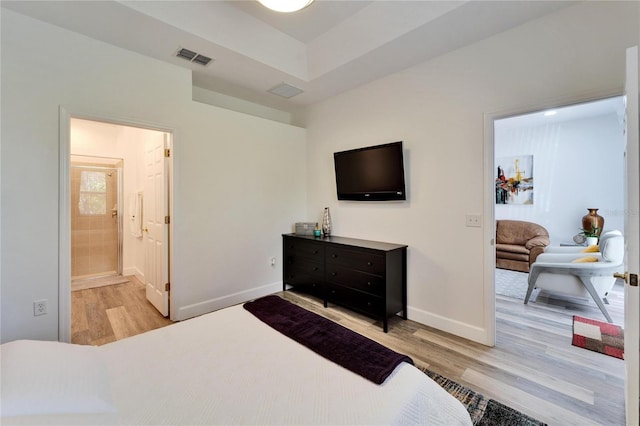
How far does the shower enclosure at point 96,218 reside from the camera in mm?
4605

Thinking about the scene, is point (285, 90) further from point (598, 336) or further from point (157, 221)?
point (598, 336)

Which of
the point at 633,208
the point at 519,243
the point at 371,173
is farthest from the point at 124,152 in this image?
the point at 519,243

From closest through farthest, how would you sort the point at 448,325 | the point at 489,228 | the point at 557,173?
1. the point at 489,228
2. the point at 448,325
3. the point at 557,173

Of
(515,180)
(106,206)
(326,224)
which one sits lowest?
(326,224)

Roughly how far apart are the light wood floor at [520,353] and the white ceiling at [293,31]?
9.02 feet

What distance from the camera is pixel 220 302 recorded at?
3.27 metres

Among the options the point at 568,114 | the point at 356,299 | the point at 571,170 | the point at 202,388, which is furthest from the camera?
the point at 571,170

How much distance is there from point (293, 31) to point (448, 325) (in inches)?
137

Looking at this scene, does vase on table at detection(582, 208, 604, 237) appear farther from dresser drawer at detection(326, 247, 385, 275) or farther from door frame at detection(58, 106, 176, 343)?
door frame at detection(58, 106, 176, 343)

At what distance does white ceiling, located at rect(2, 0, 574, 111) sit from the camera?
6.81 ft

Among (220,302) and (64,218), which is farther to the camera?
(220,302)

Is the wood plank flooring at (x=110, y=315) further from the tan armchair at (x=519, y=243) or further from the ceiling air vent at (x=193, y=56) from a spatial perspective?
the tan armchair at (x=519, y=243)

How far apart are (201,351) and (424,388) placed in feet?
3.50

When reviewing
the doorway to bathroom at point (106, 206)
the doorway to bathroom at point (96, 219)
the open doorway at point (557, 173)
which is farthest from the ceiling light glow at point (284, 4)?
the doorway to bathroom at point (96, 219)
